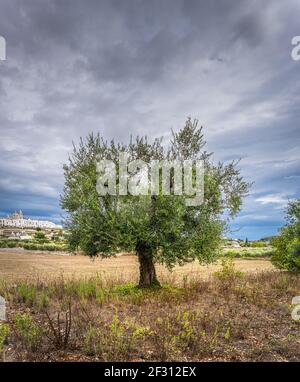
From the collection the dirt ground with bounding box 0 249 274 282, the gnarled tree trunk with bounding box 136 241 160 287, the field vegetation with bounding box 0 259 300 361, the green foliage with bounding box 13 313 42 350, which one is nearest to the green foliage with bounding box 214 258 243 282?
the field vegetation with bounding box 0 259 300 361

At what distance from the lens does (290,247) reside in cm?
3055

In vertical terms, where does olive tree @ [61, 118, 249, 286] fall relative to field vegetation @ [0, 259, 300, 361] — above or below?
above

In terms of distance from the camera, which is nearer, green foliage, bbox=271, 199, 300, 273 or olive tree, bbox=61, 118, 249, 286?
olive tree, bbox=61, 118, 249, 286

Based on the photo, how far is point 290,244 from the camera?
3055 centimetres

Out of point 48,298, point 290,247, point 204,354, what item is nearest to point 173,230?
point 48,298

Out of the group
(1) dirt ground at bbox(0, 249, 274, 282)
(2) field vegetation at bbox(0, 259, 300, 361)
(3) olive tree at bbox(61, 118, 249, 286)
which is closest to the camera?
(2) field vegetation at bbox(0, 259, 300, 361)

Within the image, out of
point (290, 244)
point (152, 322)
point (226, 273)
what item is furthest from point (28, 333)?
point (290, 244)

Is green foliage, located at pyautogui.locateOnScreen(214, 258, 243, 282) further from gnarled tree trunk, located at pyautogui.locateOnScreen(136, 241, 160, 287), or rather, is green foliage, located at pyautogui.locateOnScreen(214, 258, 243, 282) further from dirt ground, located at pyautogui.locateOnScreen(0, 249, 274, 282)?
gnarled tree trunk, located at pyautogui.locateOnScreen(136, 241, 160, 287)

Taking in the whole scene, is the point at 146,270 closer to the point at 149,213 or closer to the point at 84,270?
the point at 149,213

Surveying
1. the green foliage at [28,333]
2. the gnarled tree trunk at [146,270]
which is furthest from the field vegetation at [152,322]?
the gnarled tree trunk at [146,270]

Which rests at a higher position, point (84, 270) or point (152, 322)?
point (152, 322)

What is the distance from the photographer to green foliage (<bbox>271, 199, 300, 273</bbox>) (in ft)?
99.3
